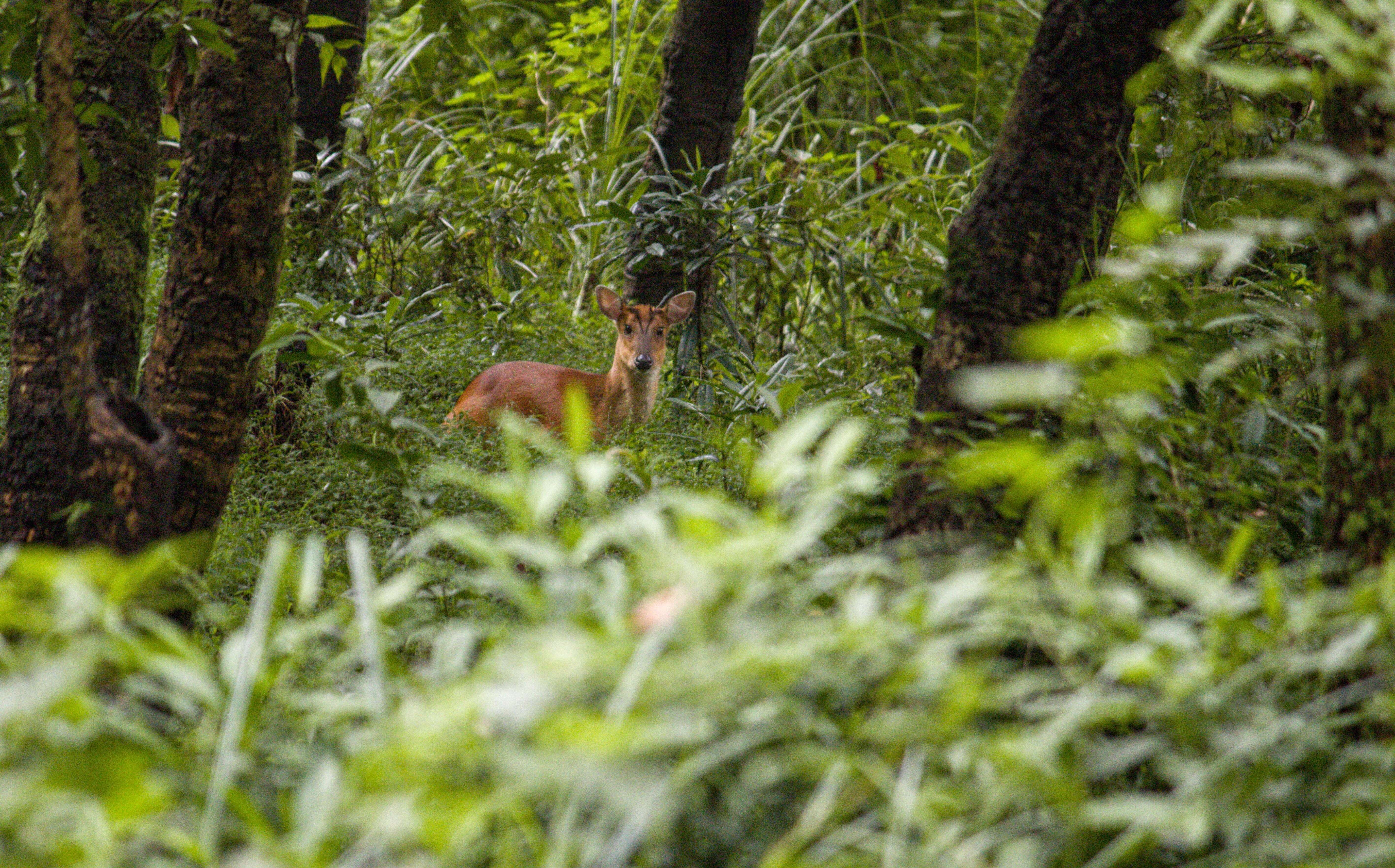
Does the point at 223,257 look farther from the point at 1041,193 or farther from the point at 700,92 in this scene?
the point at 700,92

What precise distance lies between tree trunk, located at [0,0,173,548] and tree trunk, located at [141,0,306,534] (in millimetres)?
163

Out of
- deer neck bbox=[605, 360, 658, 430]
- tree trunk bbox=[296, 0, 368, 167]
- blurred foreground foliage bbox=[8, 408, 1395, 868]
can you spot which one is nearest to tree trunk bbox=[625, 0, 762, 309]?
deer neck bbox=[605, 360, 658, 430]

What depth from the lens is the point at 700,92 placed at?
588cm

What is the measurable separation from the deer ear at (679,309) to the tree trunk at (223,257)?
3.54 metres

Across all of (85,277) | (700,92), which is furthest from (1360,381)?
(700,92)

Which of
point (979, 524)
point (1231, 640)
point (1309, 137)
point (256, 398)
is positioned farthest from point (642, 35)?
point (1231, 640)

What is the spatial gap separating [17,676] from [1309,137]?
3879 mm

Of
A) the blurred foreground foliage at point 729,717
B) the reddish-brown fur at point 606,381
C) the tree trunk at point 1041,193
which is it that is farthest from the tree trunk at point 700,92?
the blurred foreground foliage at point 729,717

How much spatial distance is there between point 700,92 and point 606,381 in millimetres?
1496

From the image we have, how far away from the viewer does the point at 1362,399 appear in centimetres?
142

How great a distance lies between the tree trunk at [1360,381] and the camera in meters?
1.35

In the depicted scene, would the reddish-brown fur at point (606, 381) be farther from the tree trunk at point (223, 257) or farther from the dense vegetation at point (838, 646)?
the dense vegetation at point (838, 646)

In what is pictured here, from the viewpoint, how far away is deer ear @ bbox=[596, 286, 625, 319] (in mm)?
6230

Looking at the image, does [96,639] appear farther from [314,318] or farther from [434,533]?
[314,318]
